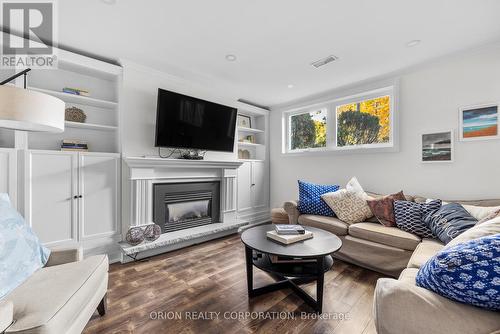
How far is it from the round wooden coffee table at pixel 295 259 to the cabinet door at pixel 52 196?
1.96m

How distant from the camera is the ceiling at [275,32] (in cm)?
175

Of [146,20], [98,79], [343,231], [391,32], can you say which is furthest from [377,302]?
[98,79]

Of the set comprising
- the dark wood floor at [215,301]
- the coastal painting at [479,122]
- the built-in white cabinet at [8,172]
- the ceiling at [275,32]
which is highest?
the ceiling at [275,32]

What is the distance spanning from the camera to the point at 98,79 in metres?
2.85

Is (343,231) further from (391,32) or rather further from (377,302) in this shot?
(391,32)

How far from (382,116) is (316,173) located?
130 centimetres

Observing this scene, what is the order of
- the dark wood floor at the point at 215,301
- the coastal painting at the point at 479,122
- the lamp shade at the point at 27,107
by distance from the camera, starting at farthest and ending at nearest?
the coastal painting at the point at 479,122 < the dark wood floor at the point at 215,301 < the lamp shade at the point at 27,107

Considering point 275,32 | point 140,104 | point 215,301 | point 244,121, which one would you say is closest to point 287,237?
point 215,301

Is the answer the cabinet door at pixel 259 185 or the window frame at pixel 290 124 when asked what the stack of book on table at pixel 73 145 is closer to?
the cabinet door at pixel 259 185

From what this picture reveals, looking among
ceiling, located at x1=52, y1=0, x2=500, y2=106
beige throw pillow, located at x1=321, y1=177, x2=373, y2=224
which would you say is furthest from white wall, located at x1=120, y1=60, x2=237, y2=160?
beige throw pillow, located at x1=321, y1=177, x2=373, y2=224

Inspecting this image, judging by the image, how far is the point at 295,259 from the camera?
71.2 inches

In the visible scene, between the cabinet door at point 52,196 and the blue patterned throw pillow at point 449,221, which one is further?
the cabinet door at point 52,196

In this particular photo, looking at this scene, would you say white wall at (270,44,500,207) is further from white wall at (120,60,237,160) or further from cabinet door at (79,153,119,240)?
cabinet door at (79,153,119,240)

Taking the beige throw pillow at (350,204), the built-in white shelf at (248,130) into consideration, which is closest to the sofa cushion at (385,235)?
the beige throw pillow at (350,204)
